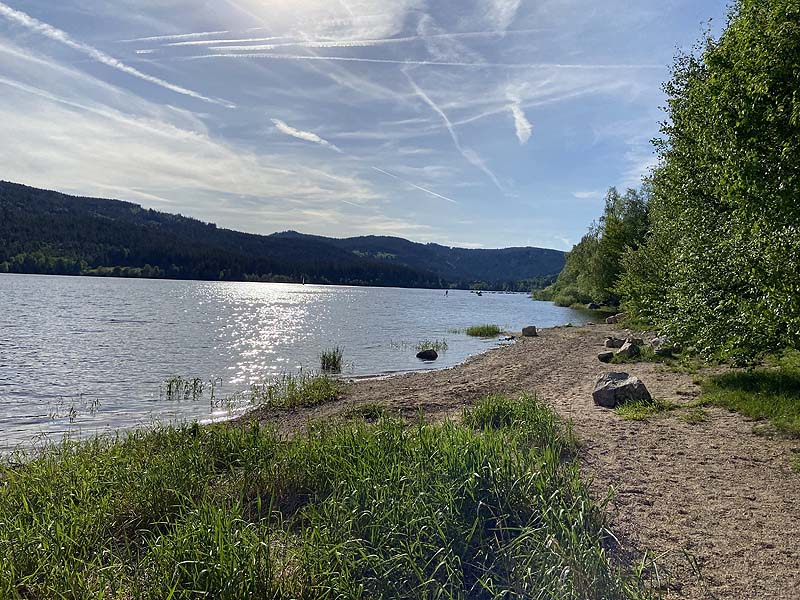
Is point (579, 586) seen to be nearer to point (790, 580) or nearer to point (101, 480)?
point (790, 580)

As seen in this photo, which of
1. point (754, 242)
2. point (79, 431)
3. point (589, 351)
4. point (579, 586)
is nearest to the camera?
point (579, 586)

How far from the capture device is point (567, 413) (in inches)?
529

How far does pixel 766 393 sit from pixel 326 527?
13.1 meters

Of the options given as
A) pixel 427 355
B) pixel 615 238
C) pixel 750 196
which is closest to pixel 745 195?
pixel 750 196

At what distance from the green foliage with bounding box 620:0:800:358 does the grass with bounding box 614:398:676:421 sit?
191cm

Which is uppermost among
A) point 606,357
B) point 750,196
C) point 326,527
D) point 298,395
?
point 750,196

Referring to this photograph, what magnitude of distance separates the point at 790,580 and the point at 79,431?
17.3m

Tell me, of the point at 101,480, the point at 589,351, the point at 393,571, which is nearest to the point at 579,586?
the point at 393,571

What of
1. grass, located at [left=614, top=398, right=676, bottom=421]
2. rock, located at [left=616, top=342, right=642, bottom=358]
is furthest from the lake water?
grass, located at [left=614, top=398, right=676, bottom=421]

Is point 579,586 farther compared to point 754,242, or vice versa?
point 754,242

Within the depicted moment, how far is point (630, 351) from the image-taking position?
24.7m

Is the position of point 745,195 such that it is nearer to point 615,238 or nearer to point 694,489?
point 694,489

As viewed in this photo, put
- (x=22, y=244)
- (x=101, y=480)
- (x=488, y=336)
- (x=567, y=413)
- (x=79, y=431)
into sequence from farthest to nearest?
(x=22, y=244) < (x=488, y=336) < (x=79, y=431) < (x=567, y=413) < (x=101, y=480)

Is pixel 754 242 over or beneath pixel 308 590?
over
